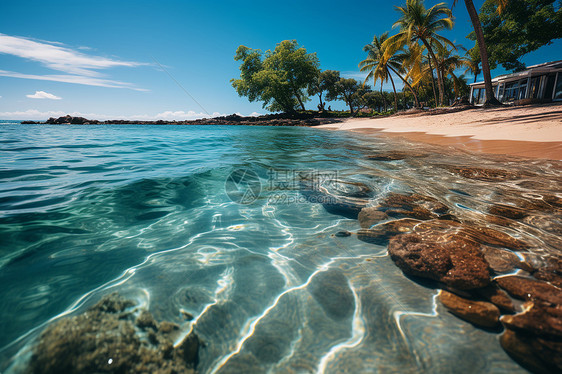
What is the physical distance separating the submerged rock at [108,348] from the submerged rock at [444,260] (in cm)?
155

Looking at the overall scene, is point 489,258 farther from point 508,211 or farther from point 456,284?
point 508,211

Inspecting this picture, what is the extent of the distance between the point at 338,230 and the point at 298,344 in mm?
1330

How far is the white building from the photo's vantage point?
19.5 metres

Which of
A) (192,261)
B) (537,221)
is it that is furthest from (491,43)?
(192,261)

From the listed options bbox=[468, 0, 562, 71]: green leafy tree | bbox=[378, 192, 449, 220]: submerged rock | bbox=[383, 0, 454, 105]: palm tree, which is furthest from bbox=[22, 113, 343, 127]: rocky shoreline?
bbox=[378, 192, 449, 220]: submerged rock

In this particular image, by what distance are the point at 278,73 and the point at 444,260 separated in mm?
40986

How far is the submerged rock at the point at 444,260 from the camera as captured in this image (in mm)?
1535

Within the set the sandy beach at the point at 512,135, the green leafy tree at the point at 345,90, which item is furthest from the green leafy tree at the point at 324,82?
the sandy beach at the point at 512,135

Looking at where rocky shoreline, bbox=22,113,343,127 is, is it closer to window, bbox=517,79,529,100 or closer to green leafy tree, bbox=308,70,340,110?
green leafy tree, bbox=308,70,340,110

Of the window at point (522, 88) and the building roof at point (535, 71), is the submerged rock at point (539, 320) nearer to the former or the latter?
the building roof at point (535, 71)

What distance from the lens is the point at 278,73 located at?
124 feet

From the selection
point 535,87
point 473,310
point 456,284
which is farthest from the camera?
point 535,87

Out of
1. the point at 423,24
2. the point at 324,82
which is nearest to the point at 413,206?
the point at 423,24

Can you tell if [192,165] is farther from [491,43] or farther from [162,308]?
[491,43]
